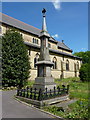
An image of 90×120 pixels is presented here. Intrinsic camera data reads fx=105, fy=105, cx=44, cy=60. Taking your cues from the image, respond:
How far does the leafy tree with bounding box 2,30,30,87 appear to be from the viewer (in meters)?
14.3

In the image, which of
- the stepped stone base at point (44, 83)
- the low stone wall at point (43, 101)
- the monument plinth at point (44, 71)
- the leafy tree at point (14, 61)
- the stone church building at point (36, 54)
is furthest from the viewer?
the stone church building at point (36, 54)

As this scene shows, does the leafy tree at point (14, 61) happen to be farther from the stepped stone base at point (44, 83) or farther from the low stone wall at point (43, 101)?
the low stone wall at point (43, 101)

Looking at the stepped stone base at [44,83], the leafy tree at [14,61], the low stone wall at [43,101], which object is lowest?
the low stone wall at [43,101]

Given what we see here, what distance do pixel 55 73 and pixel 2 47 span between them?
15.7 metres

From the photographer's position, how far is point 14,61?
48.9ft

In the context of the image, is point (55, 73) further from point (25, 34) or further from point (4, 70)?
point (4, 70)

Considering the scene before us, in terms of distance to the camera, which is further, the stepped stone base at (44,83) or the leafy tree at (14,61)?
the leafy tree at (14,61)

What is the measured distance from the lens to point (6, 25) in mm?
Answer: 22406

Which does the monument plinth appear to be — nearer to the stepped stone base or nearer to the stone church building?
the stepped stone base

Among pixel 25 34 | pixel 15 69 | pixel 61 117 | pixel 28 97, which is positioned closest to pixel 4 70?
pixel 15 69

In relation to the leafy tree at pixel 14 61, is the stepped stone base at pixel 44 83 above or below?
below

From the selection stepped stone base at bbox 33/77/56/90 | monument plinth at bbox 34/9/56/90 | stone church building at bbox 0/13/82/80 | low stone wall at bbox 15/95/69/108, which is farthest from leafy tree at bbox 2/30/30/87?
low stone wall at bbox 15/95/69/108

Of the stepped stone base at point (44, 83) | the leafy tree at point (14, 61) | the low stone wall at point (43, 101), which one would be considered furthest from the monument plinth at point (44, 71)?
the leafy tree at point (14, 61)

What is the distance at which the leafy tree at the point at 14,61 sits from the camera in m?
14.3
